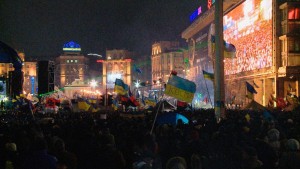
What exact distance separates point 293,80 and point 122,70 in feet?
307

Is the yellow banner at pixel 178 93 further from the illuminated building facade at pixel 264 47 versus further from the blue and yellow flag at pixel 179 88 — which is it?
the illuminated building facade at pixel 264 47

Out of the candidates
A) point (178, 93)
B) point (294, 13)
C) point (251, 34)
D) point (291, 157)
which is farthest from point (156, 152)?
point (251, 34)

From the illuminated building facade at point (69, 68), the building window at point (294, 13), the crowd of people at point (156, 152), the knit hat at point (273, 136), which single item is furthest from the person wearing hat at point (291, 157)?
the illuminated building facade at point (69, 68)

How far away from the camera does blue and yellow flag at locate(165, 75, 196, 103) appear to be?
42.6 ft

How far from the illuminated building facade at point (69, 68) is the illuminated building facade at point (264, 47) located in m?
81.4

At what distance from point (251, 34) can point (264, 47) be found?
5501mm

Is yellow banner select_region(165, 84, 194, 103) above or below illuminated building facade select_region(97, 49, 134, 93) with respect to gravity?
below

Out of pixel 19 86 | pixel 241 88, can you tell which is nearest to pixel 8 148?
pixel 19 86

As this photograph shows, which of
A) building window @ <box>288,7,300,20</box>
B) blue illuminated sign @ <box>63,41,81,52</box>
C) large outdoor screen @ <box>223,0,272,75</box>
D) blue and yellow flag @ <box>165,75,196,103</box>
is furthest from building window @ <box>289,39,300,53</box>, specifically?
blue illuminated sign @ <box>63,41,81,52</box>

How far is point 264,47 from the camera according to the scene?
173ft

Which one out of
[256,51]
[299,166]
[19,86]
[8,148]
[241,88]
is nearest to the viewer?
[299,166]

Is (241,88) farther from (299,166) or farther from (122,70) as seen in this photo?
(122,70)

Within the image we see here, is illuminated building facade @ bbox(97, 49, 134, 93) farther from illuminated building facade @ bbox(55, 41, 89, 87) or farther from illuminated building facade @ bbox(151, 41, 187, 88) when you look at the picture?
illuminated building facade @ bbox(151, 41, 187, 88)

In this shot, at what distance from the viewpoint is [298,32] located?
1905 inches
